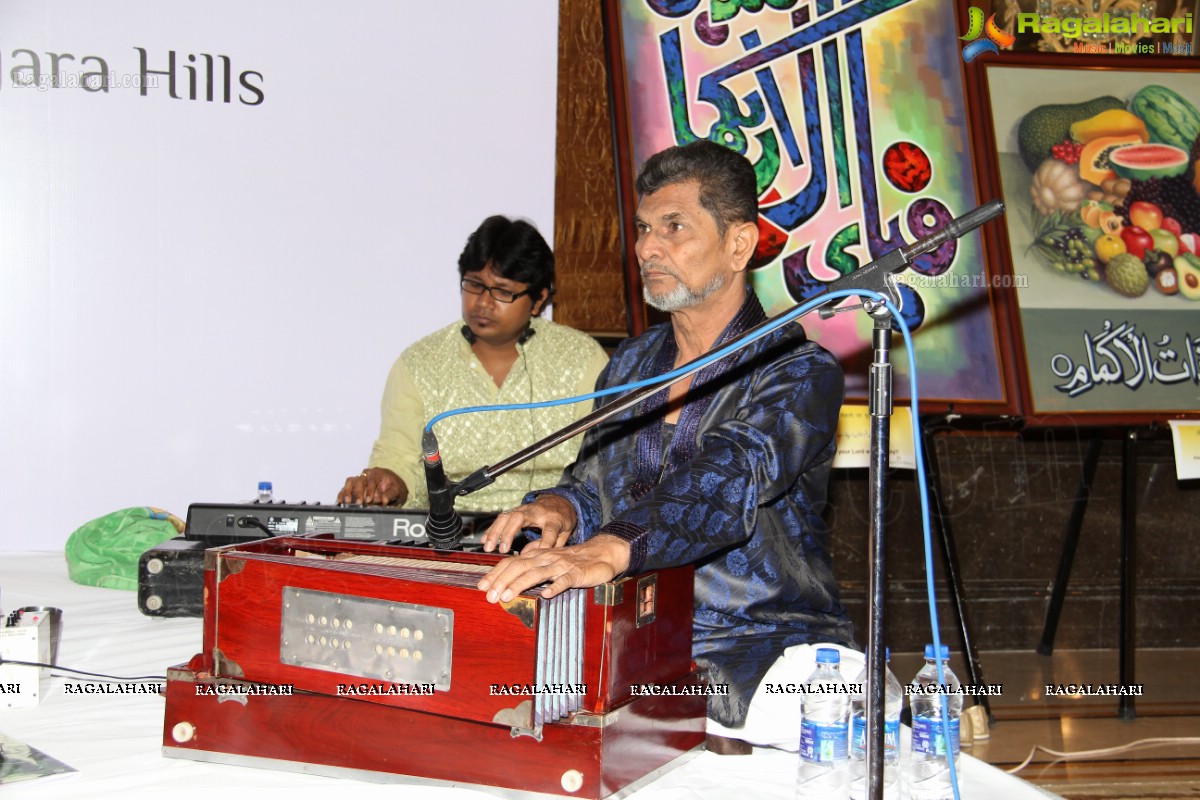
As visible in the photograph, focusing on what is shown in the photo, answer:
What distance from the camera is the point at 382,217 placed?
381cm

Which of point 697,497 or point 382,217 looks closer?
point 697,497

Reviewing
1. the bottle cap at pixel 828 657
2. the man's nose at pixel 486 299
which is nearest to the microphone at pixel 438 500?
the bottle cap at pixel 828 657

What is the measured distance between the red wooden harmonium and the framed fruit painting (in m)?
2.71

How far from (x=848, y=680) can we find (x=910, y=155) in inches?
106

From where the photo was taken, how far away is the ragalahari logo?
4.20m

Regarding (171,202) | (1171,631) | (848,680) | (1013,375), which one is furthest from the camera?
(1171,631)

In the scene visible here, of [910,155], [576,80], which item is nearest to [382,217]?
[576,80]

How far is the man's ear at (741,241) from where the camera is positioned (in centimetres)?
237

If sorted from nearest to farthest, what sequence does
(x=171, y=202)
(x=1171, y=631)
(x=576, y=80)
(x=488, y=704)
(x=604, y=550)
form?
(x=488, y=704) → (x=604, y=550) → (x=171, y=202) → (x=576, y=80) → (x=1171, y=631)

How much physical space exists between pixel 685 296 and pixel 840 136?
197 centimetres

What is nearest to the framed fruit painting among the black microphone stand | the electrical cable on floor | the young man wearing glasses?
the electrical cable on floor

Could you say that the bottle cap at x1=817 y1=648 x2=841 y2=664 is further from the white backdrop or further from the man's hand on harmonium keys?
the white backdrop

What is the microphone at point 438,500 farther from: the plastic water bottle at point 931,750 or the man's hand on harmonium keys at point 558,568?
the plastic water bottle at point 931,750

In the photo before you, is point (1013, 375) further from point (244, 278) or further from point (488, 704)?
point (488, 704)
